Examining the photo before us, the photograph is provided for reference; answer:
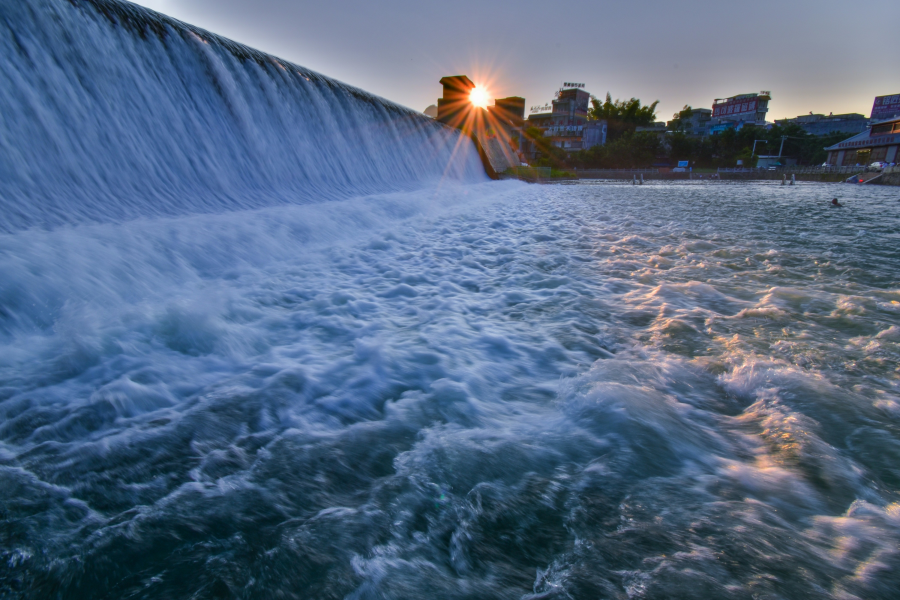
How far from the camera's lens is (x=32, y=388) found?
198cm

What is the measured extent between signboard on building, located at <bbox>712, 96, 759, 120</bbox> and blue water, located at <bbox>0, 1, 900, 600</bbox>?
104534 mm

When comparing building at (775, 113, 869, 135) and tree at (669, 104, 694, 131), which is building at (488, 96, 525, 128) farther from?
building at (775, 113, 869, 135)

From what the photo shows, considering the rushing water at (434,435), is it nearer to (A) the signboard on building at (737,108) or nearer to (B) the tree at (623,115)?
(B) the tree at (623,115)

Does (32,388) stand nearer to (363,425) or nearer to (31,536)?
(31,536)

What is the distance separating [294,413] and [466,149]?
23330mm

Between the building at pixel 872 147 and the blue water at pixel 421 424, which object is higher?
the building at pixel 872 147

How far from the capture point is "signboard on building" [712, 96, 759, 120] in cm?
8462

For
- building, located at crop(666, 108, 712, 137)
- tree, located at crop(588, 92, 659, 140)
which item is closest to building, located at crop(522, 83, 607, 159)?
tree, located at crop(588, 92, 659, 140)

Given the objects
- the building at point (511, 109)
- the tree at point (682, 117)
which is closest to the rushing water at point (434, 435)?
the building at point (511, 109)

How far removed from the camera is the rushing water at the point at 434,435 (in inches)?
46.4

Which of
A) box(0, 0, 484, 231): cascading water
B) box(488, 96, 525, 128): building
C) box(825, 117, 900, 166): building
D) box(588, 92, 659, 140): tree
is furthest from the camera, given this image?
box(588, 92, 659, 140): tree

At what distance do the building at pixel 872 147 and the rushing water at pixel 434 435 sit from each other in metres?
64.4

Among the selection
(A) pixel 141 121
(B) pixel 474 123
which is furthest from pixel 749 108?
(A) pixel 141 121

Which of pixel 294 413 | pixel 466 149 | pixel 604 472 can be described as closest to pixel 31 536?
pixel 294 413
